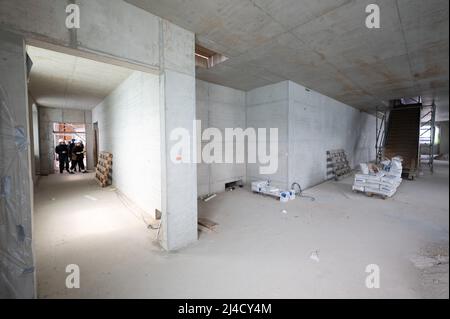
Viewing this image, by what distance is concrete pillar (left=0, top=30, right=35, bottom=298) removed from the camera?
1563 mm

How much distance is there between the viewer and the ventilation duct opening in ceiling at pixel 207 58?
3.92 m

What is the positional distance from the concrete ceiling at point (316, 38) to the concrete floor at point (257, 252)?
6.07ft

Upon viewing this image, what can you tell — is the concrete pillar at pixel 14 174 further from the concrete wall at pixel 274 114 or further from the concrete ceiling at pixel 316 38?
the concrete wall at pixel 274 114

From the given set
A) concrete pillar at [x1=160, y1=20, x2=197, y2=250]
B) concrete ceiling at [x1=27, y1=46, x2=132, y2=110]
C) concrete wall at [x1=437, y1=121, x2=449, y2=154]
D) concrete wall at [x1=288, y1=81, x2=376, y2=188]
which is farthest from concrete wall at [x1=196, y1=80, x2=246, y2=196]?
concrete wall at [x1=437, y1=121, x2=449, y2=154]

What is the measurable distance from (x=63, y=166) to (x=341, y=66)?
1145 cm

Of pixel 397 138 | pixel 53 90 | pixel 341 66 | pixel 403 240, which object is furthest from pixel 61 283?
pixel 397 138

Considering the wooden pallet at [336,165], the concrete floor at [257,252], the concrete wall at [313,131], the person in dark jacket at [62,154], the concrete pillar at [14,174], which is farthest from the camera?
the person in dark jacket at [62,154]

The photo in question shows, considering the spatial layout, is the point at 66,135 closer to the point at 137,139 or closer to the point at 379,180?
the point at 137,139

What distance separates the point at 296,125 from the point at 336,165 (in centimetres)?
317

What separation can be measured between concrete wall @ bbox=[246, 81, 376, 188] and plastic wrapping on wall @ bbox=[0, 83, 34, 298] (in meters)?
5.05

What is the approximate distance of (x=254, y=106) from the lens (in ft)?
19.8

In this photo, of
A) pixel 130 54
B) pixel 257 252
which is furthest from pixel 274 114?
pixel 130 54

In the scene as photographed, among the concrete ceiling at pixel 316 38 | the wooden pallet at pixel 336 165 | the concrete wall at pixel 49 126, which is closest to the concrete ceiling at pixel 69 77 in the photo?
the concrete wall at pixel 49 126

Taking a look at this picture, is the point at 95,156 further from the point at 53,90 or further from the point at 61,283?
the point at 61,283
